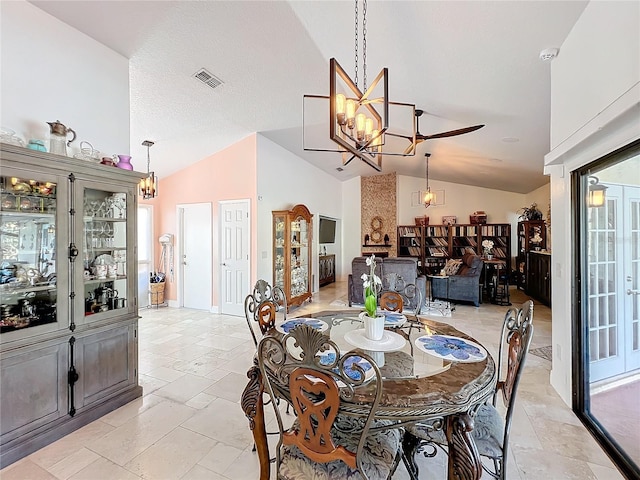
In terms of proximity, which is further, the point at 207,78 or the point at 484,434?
the point at 207,78

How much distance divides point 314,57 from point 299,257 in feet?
12.2

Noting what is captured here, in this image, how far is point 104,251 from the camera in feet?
8.39

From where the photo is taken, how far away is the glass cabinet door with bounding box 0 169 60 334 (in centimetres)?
197

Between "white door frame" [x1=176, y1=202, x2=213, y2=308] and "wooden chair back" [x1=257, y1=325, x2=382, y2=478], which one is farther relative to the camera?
"white door frame" [x1=176, y1=202, x2=213, y2=308]

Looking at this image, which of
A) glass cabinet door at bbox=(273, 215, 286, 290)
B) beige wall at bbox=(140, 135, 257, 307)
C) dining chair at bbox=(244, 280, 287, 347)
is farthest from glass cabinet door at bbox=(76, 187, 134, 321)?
glass cabinet door at bbox=(273, 215, 286, 290)

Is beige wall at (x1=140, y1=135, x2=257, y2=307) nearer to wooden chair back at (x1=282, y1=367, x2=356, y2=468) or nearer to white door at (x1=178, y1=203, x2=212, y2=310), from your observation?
white door at (x1=178, y1=203, x2=212, y2=310)

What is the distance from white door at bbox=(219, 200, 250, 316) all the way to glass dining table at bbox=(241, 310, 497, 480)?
3251 millimetres

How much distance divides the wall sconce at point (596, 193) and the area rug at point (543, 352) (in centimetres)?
201

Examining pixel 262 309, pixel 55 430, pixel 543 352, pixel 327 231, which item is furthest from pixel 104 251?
pixel 327 231

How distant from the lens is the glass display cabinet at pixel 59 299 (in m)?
1.94

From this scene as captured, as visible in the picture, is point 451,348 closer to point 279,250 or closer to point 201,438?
point 201,438

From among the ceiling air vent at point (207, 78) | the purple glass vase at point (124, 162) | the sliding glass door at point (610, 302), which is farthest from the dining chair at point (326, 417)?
the ceiling air vent at point (207, 78)

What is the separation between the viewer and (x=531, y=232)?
21.9 ft

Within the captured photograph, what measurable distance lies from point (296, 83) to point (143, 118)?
6.59ft
